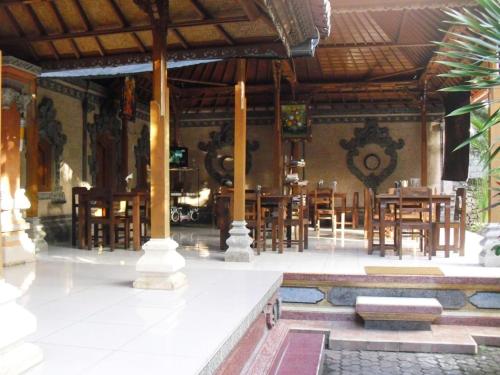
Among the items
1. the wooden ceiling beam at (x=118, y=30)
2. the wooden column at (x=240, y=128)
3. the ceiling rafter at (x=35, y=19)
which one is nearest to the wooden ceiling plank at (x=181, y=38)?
the wooden ceiling beam at (x=118, y=30)

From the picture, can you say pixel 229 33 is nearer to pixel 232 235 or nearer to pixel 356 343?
pixel 232 235

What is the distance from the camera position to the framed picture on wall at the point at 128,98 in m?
10.1

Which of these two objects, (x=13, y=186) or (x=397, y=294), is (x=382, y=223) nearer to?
(x=397, y=294)

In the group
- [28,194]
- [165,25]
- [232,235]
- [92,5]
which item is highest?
[92,5]

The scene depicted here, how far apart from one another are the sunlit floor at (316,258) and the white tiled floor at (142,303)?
0.01m

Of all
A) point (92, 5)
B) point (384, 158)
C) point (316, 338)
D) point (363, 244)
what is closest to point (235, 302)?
point (316, 338)

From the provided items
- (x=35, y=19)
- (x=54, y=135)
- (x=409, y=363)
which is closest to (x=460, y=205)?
(x=409, y=363)

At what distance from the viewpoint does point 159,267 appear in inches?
169

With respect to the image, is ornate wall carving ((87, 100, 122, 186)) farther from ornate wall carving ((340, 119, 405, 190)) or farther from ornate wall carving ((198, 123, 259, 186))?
ornate wall carving ((340, 119, 405, 190))

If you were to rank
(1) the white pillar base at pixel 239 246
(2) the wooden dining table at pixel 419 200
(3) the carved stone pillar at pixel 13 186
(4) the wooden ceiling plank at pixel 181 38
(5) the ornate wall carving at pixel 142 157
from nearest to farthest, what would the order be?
1. (4) the wooden ceiling plank at pixel 181 38
2. (3) the carved stone pillar at pixel 13 186
3. (1) the white pillar base at pixel 239 246
4. (2) the wooden dining table at pixel 419 200
5. (5) the ornate wall carving at pixel 142 157

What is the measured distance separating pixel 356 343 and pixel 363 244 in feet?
11.3

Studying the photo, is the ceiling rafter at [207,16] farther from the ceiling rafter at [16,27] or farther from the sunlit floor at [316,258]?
the sunlit floor at [316,258]

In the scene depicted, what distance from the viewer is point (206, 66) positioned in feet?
38.2

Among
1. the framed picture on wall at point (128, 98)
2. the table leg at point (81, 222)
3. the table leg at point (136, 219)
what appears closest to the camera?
the table leg at point (136, 219)
